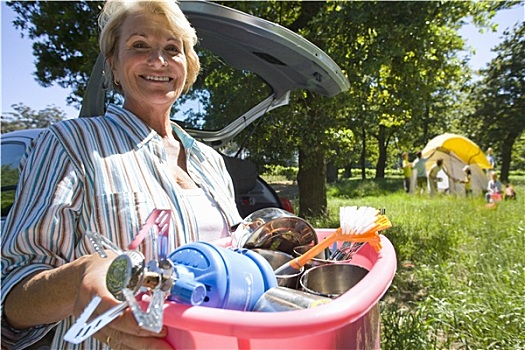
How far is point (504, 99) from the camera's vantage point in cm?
2556

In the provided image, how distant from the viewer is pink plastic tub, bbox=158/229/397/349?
62 centimetres

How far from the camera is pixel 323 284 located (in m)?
1.03

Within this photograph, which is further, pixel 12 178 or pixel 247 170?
pixel 247 170

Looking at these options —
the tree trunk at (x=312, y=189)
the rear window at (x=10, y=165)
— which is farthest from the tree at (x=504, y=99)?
the rear window at (x=10, y=165)

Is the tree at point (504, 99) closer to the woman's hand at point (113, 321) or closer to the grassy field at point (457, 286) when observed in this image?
the grassy field at point (457, 286)

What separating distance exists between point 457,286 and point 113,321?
10.2 ft

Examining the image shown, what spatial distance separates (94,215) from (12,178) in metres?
2.44

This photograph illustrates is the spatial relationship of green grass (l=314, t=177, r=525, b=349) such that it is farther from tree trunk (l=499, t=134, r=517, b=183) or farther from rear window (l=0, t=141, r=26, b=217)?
tree trunk (l=499, t=134, r=517, b=183)

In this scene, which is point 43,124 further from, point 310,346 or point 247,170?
point 310,346

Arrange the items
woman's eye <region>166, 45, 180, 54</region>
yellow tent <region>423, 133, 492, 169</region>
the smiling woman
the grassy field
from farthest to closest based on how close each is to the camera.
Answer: yellow tent <region>423, 133, 492, 169</region>, the grassy field, woman's eye <region>166, 45, 180, 54</region>, the smiling woman

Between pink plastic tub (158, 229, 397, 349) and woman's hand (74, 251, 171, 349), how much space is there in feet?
0.14

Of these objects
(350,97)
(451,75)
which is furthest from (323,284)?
(451,75)

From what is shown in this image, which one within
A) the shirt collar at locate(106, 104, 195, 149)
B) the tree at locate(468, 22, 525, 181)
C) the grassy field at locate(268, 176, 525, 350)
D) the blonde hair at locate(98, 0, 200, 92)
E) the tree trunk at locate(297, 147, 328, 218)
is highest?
the tree at locate(468, 22, 525, 181)

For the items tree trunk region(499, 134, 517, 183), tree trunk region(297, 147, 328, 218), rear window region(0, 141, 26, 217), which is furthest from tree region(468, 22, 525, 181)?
rear window region(0, 141, 26, 217)
